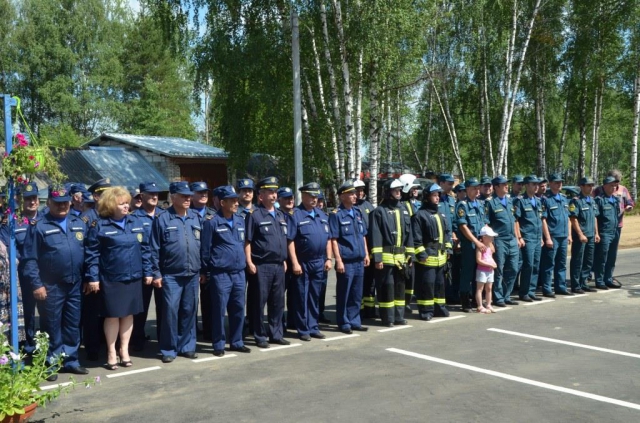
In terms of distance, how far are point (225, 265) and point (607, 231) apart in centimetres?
753

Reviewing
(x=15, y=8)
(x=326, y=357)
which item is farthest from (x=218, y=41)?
(x=15, y=8)

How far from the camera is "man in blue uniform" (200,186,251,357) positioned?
25.9ft

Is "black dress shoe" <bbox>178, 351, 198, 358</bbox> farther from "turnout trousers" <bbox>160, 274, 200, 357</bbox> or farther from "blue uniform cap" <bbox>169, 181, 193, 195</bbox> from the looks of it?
"blue uniform cap" <bbox>169, 181, 193, 195</bbox>

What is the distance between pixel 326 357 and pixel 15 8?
1795 inches

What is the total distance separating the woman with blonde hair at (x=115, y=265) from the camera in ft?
24.0

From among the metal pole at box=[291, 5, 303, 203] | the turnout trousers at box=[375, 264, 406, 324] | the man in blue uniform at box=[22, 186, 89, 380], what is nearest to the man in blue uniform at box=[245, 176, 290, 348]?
the turnout trousers at box=[375, 264, 406, 324]

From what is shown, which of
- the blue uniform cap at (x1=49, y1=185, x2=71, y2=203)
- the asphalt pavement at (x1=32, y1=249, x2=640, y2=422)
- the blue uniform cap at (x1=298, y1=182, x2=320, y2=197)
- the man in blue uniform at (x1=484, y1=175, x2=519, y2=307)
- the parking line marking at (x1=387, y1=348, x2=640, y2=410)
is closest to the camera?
the asphalt pavement at (x1=32, y1=249, x2=640, y2=422)

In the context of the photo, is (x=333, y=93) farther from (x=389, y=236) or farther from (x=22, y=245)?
(x=22, y=245)

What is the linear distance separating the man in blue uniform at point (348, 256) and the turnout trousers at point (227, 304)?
1.49m

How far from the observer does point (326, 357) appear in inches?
303

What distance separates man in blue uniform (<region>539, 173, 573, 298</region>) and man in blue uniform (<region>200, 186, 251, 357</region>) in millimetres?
5684

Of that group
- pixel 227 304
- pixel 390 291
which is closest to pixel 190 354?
pixel 227 304

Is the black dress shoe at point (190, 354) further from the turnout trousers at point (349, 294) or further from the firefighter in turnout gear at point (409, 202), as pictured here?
the firefighter in turnout gear at point (409, 202)

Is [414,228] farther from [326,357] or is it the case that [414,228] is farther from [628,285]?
[628,285]
